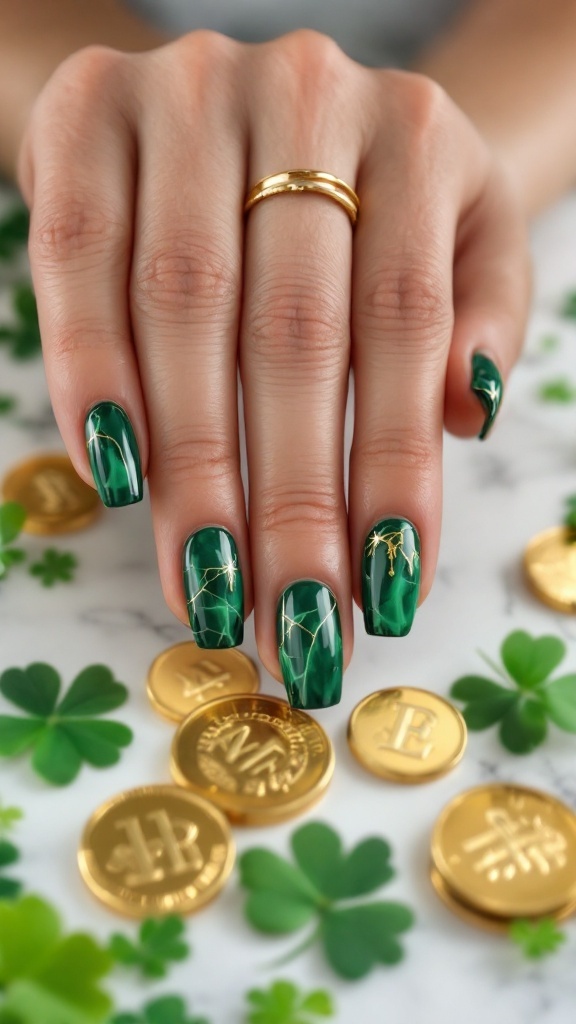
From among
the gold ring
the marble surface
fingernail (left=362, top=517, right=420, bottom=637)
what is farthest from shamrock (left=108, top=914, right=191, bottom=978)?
the gold ring

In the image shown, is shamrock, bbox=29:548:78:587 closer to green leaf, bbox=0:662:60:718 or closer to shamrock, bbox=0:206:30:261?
green leaf, bbox=0:662:60:718

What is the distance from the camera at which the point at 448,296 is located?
3.06 feet

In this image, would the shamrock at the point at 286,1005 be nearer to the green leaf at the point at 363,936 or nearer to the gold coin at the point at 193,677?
the green leaf at the point at 363,936

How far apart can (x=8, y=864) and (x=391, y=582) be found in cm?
34

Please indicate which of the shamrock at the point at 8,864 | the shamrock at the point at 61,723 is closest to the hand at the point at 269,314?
the shamrock at the point at 61,723

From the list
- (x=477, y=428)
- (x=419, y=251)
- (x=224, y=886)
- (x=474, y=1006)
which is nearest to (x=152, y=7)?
(x=419, y=251)

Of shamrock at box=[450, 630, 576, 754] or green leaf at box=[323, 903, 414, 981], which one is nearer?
green leaf at box=[323, 903, 414, 981]

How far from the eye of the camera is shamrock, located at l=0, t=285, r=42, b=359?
1229 mm

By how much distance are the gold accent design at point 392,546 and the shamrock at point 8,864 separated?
34cm

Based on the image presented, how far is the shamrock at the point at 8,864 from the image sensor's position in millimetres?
680

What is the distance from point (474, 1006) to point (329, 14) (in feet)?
4.88

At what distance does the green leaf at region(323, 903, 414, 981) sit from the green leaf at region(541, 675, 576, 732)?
8.4 inches

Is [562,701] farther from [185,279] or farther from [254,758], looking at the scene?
[185,279]

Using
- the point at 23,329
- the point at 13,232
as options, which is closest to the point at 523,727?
the point at 23,329
